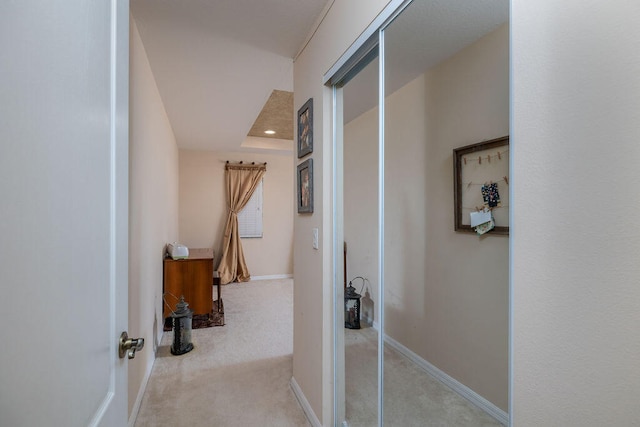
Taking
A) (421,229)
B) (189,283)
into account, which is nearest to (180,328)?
(189,283)

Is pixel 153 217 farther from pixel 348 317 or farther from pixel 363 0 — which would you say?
pixel 363 0

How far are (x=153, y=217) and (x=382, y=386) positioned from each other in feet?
7.34

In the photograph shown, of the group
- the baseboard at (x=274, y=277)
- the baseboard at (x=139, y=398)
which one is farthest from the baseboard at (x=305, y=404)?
the baseboard at (x=274, y=277)

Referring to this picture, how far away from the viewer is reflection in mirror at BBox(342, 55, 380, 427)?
1437 mm

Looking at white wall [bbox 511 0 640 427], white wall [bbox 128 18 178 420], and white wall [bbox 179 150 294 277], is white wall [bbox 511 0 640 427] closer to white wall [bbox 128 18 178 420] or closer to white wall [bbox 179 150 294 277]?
white wall [bbox 128 18 178 420]

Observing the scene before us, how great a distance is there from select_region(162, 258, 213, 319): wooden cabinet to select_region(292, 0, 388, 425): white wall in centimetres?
185

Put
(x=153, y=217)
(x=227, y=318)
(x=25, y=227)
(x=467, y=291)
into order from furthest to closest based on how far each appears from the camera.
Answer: (x=227, y=318) < (x=153, y=217) < (x=467, y=291) < (x=25, y=227)

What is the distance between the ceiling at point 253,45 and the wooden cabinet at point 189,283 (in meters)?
1.70

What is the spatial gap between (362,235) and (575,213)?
1.02 metres

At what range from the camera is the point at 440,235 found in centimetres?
109

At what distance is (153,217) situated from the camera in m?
2.64

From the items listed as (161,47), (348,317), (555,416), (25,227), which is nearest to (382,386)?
(348,317)

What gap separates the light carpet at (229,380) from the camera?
191cm

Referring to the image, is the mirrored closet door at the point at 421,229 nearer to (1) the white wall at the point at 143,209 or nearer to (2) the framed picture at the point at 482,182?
(2) the framed picture at the point at 482,182
